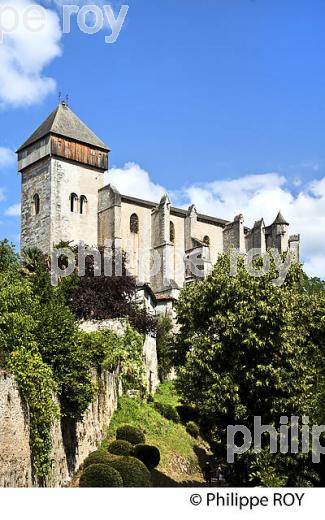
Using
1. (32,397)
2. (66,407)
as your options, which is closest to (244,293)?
(66,407)

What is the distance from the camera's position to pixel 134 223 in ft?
204

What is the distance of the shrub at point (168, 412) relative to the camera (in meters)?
35.5

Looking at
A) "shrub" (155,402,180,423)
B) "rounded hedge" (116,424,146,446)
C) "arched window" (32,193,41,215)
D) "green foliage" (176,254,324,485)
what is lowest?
"rounded hedge" (116,424,146,446)

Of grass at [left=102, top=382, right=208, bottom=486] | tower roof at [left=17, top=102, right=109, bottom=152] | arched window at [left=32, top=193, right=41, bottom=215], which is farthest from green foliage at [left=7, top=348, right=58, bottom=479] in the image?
tower roof at [left=17, top=102, right=109, bottom=152]

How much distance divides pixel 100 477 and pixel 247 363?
671cm

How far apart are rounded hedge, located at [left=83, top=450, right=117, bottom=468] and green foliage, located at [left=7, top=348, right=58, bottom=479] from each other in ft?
12.2

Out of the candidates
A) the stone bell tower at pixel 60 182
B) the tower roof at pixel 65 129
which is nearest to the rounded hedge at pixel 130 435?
the stone bell tower at pixel 60 182

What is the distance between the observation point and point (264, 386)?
26000 millimetres

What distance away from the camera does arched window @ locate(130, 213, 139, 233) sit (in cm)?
6186

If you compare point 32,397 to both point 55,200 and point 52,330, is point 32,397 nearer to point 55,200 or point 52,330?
point 52,330

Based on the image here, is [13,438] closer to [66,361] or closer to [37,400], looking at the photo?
[37,400]

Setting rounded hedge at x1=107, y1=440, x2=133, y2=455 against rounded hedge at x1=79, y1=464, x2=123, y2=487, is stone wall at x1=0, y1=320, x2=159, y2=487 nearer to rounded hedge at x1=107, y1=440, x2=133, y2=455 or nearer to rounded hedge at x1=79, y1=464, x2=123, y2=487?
rounded hedge at x1=107, y1=440, x2=133, y2=455

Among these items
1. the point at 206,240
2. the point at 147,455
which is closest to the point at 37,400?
the point at 147,455

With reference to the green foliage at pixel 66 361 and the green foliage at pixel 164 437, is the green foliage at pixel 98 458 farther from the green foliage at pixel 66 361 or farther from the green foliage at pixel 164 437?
the green foliage at pixel 164 437
